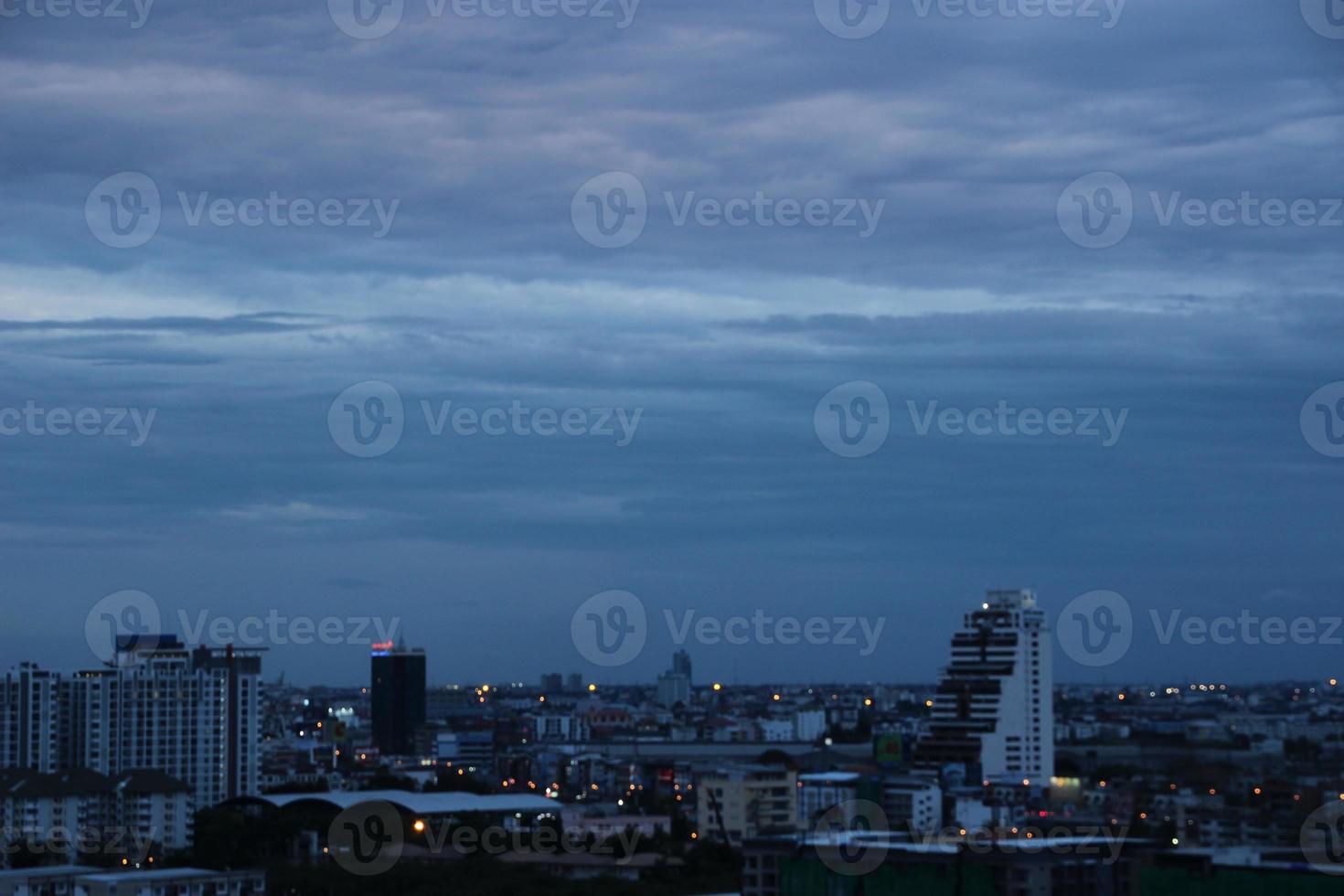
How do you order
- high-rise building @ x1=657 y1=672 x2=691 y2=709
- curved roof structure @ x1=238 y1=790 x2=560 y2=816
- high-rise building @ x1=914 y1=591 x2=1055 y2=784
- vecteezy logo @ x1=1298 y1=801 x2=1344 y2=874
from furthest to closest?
high-rise building @ x1=657 y1=672 x2=691 y2=709 → high-rise building @ x1=914 y1=591 x2=1055 y2=784 → curved roof structure @ x1=238 y1=790 x2=560 y2=816 → vecteezy logo @ x1=1298 y1=801 x2=1344 y2=874

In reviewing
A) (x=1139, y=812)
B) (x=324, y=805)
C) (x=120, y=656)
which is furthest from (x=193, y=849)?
(x=1139, y=812)

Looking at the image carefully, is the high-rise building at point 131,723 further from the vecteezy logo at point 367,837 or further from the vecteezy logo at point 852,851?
the vecteezy logo at point 852,851

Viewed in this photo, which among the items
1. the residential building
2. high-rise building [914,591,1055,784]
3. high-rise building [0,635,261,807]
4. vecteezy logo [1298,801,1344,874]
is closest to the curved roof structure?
the residential building

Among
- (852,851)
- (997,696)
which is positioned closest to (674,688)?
(997,696)

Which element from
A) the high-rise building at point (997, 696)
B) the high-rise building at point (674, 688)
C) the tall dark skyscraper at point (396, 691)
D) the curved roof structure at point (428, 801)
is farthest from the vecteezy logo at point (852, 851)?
the high-rise building at point (674, 688)

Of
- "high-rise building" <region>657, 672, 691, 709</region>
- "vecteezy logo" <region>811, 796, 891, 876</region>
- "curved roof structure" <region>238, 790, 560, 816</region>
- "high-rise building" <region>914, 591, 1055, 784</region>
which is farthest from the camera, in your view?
"high-rise building" <region>657, 672, 691, 709</region>

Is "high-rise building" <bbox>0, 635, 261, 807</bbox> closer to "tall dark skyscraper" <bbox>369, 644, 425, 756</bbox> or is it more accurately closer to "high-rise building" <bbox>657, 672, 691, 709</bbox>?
"tall dark skyscraper" <bbox>369, 644, 425, 756</bbox>
